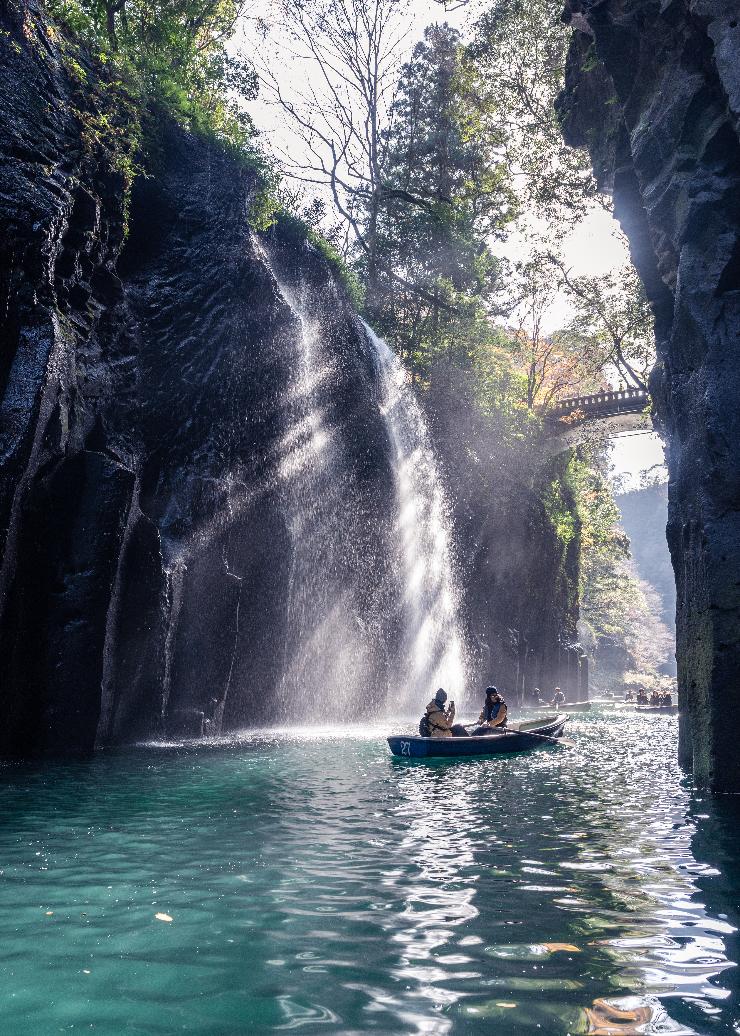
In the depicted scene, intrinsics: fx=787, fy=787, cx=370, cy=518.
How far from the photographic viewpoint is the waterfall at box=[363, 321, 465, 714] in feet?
86.3

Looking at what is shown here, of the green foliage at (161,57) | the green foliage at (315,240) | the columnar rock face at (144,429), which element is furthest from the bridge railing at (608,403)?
the green foliage at (161,57)

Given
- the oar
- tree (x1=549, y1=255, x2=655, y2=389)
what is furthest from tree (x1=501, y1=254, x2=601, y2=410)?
the oar

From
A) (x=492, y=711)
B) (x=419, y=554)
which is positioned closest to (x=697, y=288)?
(x=492, y=711)

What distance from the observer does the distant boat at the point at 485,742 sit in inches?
503

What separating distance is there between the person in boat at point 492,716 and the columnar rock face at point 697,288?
357 centimetres

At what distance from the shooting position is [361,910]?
4.98 meters

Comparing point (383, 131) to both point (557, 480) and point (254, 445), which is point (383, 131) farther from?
point (254, 445)

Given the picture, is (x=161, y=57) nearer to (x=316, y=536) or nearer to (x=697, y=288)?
(x=316, y=536)

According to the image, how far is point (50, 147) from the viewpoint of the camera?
13.2 meters

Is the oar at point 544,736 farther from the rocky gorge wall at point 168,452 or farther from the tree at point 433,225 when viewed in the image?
the tree at point 433,225

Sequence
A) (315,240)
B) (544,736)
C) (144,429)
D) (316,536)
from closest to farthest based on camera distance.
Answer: (544,736) → (144,429) → (316,536) → (315,240)

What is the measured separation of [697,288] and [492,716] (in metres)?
8.43

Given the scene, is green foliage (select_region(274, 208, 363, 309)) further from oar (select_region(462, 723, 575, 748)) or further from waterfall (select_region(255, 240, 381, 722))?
oar (select_region(462, 723, 575, 748))

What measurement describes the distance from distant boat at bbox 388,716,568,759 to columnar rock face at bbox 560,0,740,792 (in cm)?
319
